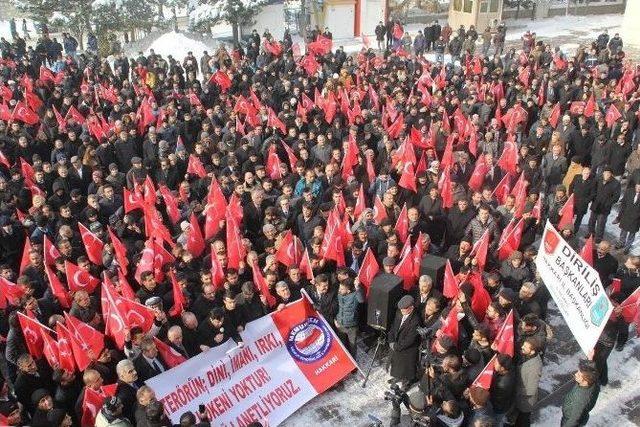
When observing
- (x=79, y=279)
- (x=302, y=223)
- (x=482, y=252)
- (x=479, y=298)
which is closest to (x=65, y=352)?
(x=79, y=279)

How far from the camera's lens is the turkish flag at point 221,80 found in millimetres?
16234

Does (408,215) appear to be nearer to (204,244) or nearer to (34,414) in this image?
(204,244)

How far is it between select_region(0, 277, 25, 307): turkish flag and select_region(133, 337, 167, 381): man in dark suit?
77.1 inches

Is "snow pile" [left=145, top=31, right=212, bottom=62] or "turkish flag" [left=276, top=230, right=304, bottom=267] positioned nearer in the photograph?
"turkish flag" [left=276, top=230, right=304, bottom=267]

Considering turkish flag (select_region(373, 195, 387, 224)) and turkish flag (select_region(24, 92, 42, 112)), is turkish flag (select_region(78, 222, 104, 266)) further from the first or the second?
turkish flag (select_region(24, 92, 42, 112))

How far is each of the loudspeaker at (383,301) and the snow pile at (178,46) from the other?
21250 millimetres

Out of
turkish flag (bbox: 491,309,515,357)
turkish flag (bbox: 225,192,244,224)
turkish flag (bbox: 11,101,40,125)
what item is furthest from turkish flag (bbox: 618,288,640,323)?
turkish flag (bbox: 11,101,40,125)

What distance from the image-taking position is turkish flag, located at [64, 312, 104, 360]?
18.5ft

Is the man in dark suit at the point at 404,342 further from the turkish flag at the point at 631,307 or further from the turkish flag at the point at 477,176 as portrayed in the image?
the turkish flag at the point at 477,176

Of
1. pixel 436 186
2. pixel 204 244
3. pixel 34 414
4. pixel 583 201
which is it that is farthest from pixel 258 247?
pixel 583 201

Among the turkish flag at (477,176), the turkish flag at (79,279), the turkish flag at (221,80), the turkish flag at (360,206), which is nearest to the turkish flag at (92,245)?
the turkish flag at (79,279)

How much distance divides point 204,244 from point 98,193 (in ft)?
7.39

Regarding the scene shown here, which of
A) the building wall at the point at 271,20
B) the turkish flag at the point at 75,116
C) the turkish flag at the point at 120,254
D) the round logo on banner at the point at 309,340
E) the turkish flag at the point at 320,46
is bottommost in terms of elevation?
the round logo on banner at the point at 309,340

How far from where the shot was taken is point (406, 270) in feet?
23.4
